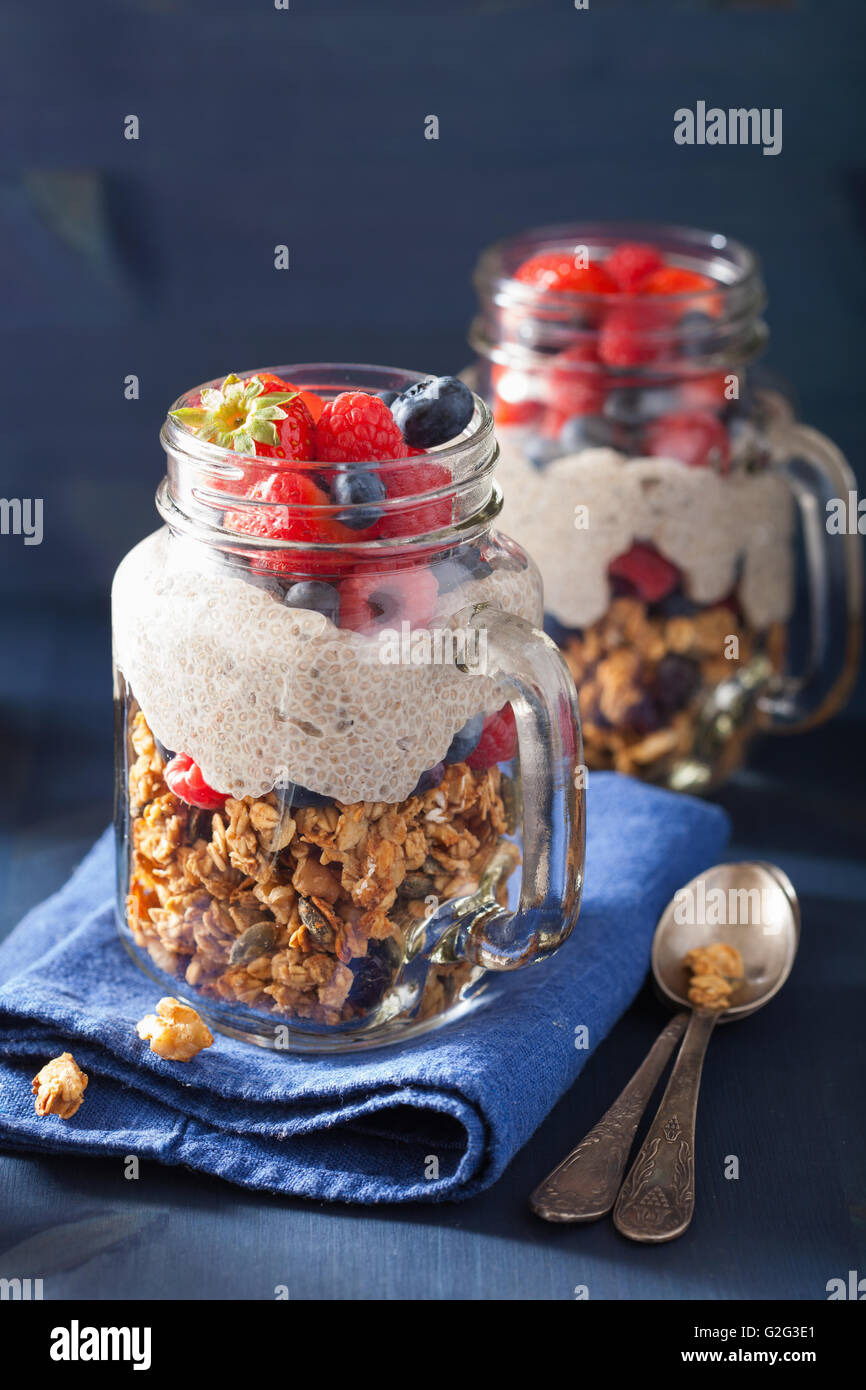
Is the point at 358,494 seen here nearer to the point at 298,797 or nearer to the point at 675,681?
the point at 298,797

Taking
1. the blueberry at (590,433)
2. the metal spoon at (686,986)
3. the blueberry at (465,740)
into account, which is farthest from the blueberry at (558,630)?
the blueberry at (465,740)

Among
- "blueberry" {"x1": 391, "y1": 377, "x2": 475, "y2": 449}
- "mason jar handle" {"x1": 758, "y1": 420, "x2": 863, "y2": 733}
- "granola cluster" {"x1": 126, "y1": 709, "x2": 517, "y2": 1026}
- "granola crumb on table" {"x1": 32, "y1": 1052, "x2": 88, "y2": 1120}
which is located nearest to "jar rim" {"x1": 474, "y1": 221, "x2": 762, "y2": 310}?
"mason jar handle" {"x1": 758, "y1": 420, "x2": 863, "y2": 733}

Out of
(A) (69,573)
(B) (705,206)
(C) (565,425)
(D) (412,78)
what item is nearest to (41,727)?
(A) (69,573)

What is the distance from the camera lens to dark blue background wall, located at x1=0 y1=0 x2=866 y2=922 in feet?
A: 4.97

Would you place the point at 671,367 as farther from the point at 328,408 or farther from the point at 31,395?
the point at 31,395

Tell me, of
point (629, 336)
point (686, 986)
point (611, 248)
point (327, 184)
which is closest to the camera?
point (686, 986)

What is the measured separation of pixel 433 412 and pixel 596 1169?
1.52 ft

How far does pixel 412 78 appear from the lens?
1541mm

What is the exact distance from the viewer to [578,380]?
1.30 meters

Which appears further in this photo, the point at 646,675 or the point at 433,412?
the point at 646,675

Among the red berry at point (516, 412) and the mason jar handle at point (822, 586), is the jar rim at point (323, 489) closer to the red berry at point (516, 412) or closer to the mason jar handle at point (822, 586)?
the red berry at point (516, 412)

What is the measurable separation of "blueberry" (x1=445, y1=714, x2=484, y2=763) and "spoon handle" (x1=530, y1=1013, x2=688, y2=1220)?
24 cm

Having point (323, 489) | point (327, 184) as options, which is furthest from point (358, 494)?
point (327, 184)

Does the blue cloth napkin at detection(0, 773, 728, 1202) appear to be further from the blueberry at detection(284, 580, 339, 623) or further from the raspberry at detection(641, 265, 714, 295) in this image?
the raspberry at detection(641, 265, 714, 295)
